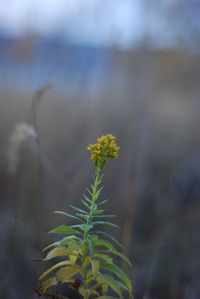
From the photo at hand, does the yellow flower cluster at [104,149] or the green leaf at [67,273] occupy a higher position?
the yellow flower cluster at [104,149]

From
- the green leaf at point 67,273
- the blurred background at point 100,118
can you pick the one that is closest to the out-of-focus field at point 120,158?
the blurred background at point 100,118

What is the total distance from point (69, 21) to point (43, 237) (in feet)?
2.78

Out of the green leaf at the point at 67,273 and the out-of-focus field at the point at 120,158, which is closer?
the green leaf at the point at 67,273

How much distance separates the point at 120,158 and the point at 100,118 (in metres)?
0.18

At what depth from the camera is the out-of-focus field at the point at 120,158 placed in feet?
5.60

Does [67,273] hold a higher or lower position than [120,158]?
lower

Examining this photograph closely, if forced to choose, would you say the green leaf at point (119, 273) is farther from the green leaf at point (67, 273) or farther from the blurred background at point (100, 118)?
the blurred background at point (100, 118)

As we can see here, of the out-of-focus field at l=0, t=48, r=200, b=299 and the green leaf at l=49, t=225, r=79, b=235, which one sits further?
the out-of-focus field at l=0, t=48, r=200, b=299

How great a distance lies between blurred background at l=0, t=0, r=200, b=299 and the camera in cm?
173

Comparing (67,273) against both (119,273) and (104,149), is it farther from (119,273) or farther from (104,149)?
(104,149)

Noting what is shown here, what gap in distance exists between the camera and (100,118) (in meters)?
1.87

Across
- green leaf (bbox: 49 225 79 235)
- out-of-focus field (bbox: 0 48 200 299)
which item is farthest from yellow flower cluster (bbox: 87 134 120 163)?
out-of-focus field (bbox: 0 48 200 299)

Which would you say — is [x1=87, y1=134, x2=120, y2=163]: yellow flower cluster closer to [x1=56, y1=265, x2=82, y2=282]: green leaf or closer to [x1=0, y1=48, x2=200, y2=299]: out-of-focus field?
[x1=56, y1=265, x2=82, y2=282]: green leaf

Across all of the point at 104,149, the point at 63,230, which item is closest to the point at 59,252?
the point at 63,230
